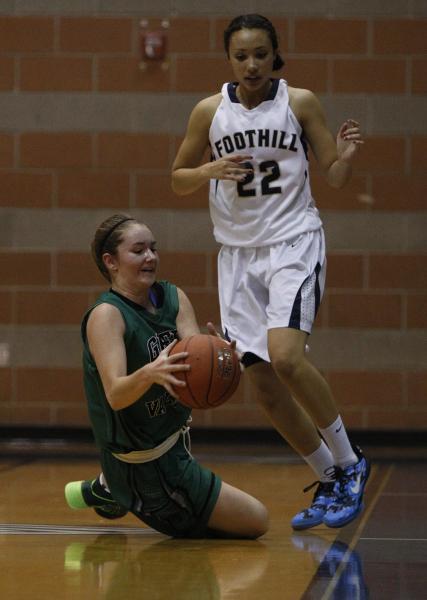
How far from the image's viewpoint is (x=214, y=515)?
3.65 meters

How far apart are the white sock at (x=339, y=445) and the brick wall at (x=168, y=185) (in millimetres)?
2958

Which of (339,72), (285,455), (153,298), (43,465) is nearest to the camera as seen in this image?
(153,298)

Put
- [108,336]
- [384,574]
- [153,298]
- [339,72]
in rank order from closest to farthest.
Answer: [384,574] → [108,336] → [153,298] → [339,72]

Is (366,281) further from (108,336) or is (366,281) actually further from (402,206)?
(108,336)

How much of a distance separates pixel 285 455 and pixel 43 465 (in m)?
1.38

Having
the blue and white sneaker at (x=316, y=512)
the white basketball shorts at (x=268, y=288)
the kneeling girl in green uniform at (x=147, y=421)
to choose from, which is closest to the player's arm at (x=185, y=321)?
the kneeling girl in green uniform at (x=147, y=421)

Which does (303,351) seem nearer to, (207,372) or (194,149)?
(207,372)

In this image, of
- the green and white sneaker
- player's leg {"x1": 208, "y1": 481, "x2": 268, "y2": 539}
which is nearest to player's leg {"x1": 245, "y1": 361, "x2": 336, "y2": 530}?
player's leg {"x1": 208, "y1": 481, "x2": 268, "y2": 539}

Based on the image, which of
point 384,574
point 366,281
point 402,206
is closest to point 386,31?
point 402,206

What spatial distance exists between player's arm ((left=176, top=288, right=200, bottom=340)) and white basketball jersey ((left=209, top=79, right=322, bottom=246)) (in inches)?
19.7

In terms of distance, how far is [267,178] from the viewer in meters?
4.16

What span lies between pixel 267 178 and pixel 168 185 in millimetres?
2934

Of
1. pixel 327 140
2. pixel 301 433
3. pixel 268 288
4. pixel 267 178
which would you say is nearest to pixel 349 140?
pixel 327 140

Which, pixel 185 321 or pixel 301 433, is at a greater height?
pixel 185 321
